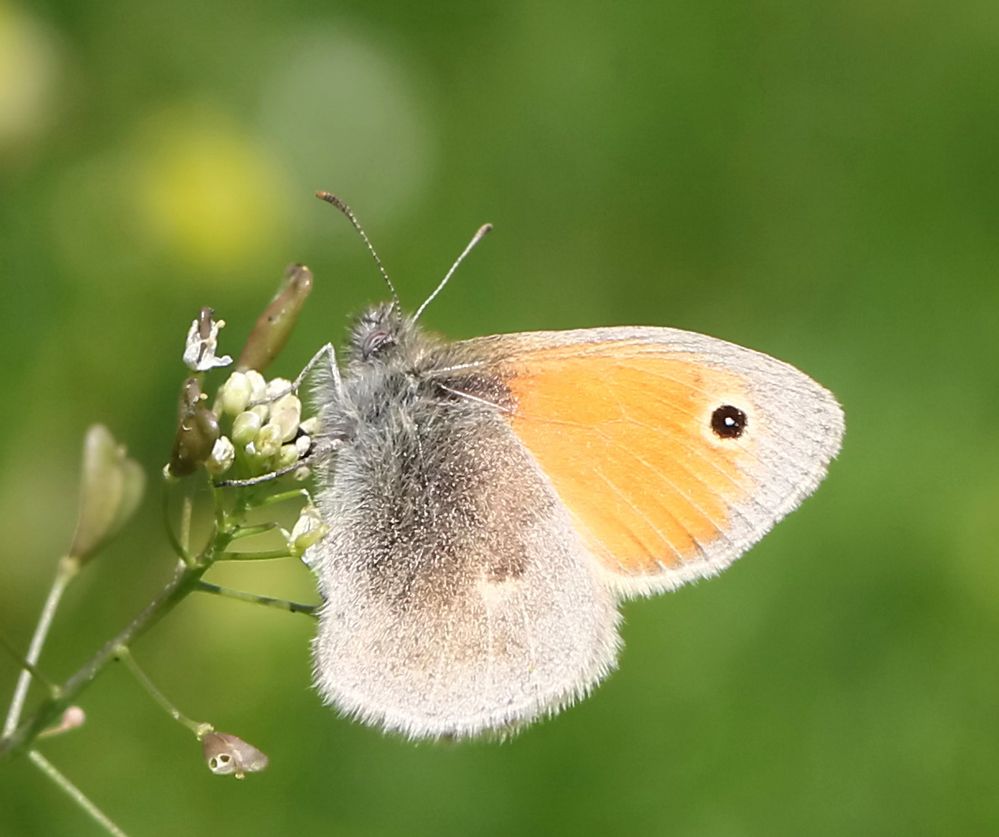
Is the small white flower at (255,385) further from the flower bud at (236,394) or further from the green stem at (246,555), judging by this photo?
the green stem at (246,555)

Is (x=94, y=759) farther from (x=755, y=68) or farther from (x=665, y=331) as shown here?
(x=755, y=68)

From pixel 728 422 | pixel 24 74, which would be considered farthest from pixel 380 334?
pixel 24 74

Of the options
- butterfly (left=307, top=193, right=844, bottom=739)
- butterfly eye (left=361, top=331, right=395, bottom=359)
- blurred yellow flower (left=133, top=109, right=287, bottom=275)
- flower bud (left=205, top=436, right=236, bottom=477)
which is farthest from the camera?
blurred yellow flower (left=133, top=109, right=287, bottom=275)

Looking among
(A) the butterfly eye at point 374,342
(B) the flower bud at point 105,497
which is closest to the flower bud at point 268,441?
(B) the flower bud at point 105,497

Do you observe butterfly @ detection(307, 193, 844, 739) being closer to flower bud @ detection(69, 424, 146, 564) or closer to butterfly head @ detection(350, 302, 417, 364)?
butterfly head @ detection(350, 302, 417, 364)

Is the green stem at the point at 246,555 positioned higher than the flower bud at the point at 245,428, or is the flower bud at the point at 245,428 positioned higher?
the flower bud at the point at 245,428

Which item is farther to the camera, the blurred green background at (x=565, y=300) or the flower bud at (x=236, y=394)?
the blurred green background at (x=565, y=300)

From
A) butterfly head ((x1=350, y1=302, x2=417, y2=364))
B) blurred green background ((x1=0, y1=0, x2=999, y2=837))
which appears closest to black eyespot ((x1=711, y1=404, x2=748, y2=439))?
butterfly head ((x1=350, y1=302, x2=417, y2=364))

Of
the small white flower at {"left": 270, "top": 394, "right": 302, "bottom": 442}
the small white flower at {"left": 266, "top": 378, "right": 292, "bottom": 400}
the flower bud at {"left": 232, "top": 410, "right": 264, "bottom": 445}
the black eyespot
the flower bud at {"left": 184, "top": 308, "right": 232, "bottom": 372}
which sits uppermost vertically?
the black eyespot
